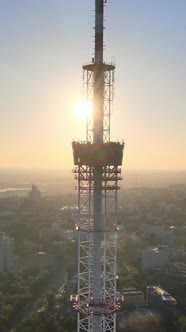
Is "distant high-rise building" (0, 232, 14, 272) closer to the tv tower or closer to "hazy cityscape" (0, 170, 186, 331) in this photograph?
"hazy cityscape" (0, 170, 186, 331)

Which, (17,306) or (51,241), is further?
(51,241)

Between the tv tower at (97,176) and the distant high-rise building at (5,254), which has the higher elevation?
the tv tower at (97,176)

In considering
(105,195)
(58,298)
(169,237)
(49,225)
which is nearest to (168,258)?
(169,237)

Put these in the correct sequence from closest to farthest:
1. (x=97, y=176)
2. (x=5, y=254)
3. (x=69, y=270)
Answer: (x=97, y=176)
(x=69, y=270)
(x=5, y=254)

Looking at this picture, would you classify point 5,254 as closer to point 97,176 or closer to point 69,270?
point 69,270

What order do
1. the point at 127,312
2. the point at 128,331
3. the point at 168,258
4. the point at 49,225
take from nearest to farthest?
the point at 128,331, the point at 127,312, the point at 168,258, the point at 49,225

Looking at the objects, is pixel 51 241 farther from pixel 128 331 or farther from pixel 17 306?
pixel 128 331

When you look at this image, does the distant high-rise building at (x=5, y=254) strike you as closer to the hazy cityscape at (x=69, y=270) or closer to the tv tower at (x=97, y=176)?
the hazy cityscape at (x=69, y=270)

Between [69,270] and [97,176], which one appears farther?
[69,270]

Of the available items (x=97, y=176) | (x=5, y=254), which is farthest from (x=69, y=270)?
(x=97, y=176)

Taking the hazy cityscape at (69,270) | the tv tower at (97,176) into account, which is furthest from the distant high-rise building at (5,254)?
the tv tower at (97,176)

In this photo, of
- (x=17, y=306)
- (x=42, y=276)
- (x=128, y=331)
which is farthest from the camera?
(x=42, y=276)
